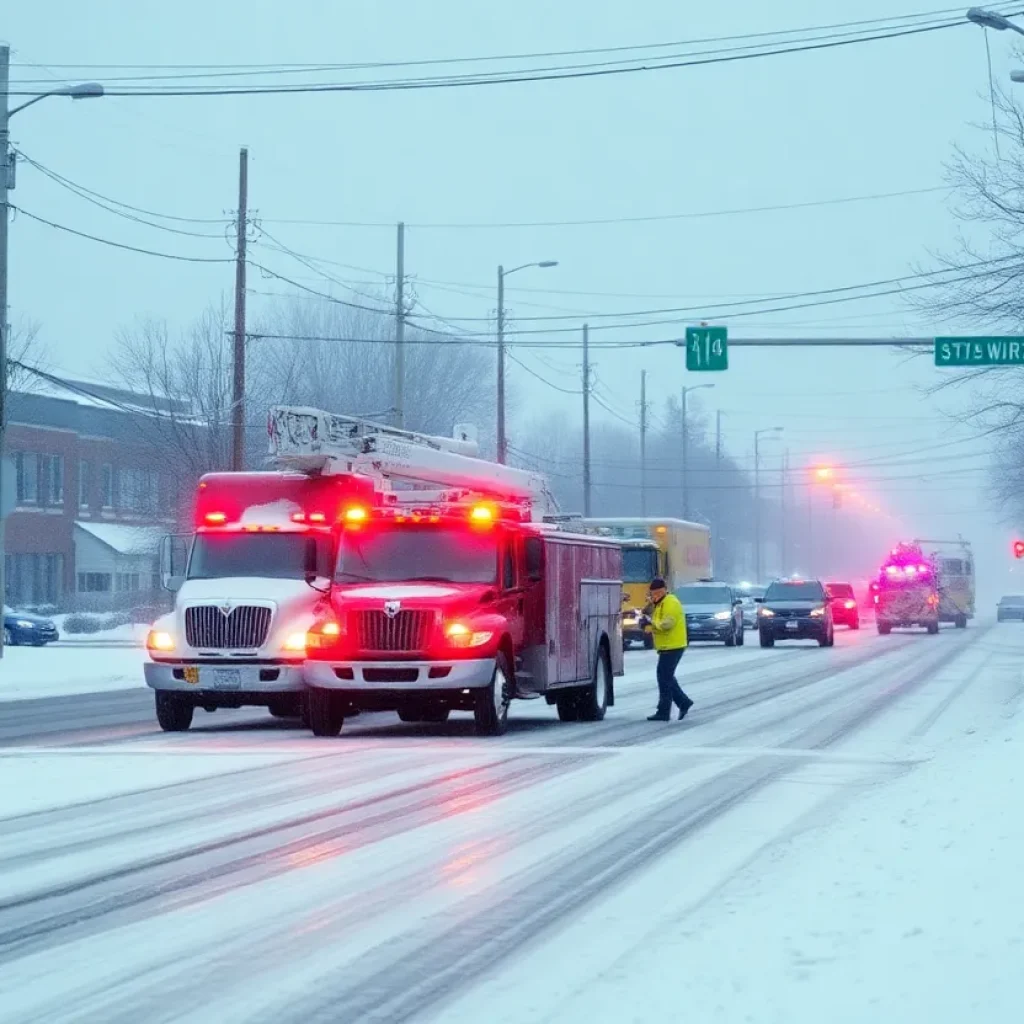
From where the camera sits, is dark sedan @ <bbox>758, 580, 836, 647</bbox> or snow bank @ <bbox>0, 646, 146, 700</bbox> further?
dark sedan @ <bbox>758, 580, 836, 647</bbox>

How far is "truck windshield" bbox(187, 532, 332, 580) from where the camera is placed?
23.4 metres

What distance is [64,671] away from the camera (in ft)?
119

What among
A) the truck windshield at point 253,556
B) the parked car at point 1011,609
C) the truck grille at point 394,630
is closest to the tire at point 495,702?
the truck grille at point 394,630

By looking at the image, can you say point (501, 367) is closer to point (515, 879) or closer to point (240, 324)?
point (240, 324)

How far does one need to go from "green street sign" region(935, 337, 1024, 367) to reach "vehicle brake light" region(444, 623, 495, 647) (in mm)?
13904

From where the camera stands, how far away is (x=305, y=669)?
21.3 metres

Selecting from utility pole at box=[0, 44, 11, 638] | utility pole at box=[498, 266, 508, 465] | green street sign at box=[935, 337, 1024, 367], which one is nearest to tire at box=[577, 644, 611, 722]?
green street sign at box=[935, 337, 1024, 367]

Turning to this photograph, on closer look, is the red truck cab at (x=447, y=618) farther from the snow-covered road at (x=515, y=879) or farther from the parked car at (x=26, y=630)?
the parked car at (x=26, y=630)

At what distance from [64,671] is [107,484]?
39.9 m

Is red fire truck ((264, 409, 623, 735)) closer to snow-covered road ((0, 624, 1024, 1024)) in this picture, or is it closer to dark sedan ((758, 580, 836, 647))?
snow-covered road ((0, 624, 1024, 1024))

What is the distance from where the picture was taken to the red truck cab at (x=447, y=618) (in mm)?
20734

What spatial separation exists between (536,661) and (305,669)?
2.62 meters

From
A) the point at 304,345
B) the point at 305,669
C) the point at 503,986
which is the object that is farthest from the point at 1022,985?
the point at 304,345

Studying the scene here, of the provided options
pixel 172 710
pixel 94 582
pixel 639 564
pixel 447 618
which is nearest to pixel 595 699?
pixel 447 618
